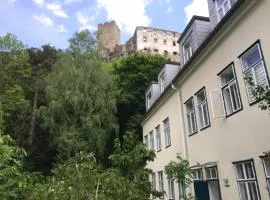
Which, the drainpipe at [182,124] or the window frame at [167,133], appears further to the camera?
the window frame at [167,133]

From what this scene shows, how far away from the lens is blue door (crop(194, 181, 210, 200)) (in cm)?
1129

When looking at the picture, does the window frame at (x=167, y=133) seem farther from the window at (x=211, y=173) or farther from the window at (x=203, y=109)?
the window at (x=211, y=173)

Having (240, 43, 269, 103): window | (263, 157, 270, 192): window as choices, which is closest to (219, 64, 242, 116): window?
(240, 43, 269, 103): window

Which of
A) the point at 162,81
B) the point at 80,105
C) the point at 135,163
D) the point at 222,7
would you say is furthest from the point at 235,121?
the point at 80,105

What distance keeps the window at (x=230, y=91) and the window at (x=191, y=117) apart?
112 inches

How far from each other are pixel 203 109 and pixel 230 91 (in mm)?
2232

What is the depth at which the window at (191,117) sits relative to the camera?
13081mm

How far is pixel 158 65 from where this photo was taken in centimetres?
3472

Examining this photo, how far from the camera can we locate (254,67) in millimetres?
8562

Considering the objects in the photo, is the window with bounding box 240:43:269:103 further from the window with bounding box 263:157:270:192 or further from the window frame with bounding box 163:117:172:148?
the window frame with bounding box 163:117:172:148

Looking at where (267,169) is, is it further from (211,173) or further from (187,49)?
(187,49)

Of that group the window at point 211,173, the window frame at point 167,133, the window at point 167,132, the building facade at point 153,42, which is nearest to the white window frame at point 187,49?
the window frame at point 167,133

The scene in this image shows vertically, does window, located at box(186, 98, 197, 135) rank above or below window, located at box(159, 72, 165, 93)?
below

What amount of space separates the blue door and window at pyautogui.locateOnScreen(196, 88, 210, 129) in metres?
2.26
